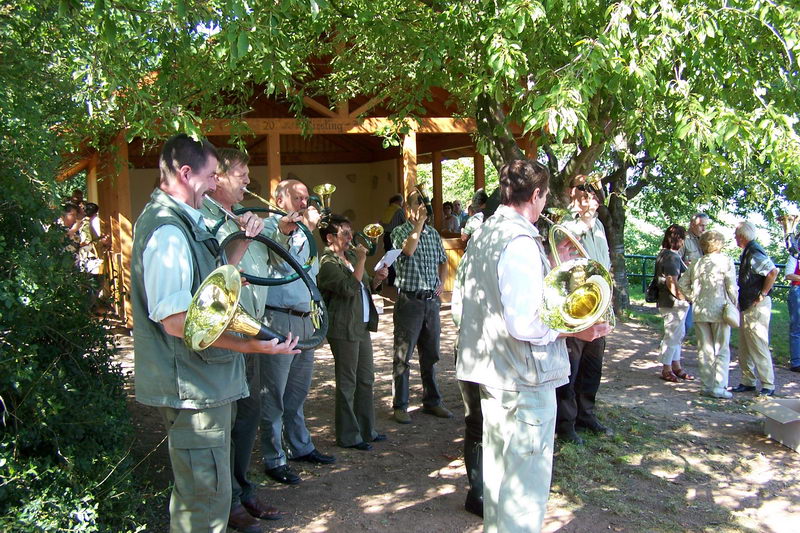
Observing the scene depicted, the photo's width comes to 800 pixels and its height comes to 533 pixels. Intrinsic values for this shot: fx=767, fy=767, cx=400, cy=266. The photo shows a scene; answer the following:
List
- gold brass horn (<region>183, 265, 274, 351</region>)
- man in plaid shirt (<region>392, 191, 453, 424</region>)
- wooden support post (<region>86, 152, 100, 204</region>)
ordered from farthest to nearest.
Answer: wooden support post (<region>86, 152, 100, 204</region>) → man in plaid shirt (<region>392, 191, 453, 424</region>) → gold brass horn (<region>183, 265, 274, 351</region>)

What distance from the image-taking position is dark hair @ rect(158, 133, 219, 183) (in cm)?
302

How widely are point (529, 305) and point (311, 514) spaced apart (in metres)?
2.09

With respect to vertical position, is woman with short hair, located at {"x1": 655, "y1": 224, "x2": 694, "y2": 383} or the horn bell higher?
the horn bell

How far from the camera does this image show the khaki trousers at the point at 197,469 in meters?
2.95

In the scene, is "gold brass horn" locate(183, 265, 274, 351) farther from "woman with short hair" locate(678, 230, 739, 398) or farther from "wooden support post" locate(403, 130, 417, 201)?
"wooden support post" locate(403, 130, 417, 201)

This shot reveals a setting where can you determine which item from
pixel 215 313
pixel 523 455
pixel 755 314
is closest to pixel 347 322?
pixel 523 455

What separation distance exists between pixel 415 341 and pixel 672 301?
362 cm

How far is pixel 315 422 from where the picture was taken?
6570 millimetres

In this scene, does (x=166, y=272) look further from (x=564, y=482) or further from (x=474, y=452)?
(x=564, y=482)

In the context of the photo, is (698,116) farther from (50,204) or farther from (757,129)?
(50,204)

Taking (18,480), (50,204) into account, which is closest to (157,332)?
(18,480)

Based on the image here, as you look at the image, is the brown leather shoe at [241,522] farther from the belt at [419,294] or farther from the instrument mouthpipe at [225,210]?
the belt at [419,294]

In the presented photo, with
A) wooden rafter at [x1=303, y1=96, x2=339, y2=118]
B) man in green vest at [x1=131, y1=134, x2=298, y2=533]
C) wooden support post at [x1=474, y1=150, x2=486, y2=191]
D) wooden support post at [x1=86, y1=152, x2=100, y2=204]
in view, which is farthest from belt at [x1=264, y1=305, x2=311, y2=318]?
wooden support post at [x1=86, y1=152, x2=100, y2=204]

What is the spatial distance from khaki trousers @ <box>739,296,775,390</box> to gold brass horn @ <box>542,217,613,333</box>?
5.41 m
